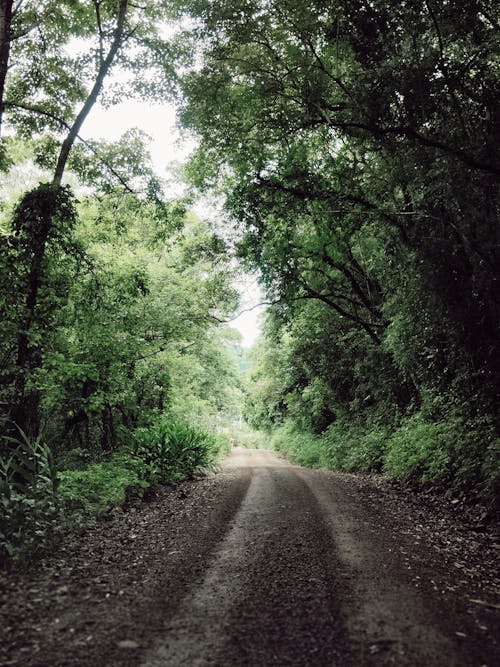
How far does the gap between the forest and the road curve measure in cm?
252

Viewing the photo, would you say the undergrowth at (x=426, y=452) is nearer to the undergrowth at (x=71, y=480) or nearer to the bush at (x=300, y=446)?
the bush at (x=300, y=446)

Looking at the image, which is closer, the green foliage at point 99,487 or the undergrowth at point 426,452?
the green foliage at point 99,487

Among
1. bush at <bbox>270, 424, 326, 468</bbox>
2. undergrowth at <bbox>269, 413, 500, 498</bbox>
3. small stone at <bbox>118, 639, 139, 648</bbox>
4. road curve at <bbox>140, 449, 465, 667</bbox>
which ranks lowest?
bush at <bbox>270, 424, 326, 468</bbox>

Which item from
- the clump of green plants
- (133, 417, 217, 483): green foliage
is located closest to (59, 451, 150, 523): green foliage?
the clump of green plants

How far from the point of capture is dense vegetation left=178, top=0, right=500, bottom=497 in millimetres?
6383

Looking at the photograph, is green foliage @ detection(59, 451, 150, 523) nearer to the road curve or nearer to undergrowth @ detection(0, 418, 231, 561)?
undergrowth @ detection(0, 418, 231, 561)

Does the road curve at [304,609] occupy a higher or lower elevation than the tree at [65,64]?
lower

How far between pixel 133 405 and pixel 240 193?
8.23 meters

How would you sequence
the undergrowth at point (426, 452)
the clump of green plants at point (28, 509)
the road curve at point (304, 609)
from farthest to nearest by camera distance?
the undergrowth at point (426, 452) < the clump of green plants at point (28, 509) < the road curve at point (304, 609)

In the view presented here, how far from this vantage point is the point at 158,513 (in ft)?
25.0

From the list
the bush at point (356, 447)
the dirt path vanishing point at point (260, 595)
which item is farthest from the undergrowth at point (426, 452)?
the dirt path vanishing point at point (260, 595)

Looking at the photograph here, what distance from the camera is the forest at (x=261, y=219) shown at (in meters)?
6.47

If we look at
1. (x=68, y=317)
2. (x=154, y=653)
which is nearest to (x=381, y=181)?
(x=68, y=317)

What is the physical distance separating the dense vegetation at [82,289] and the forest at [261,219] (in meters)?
0.06
